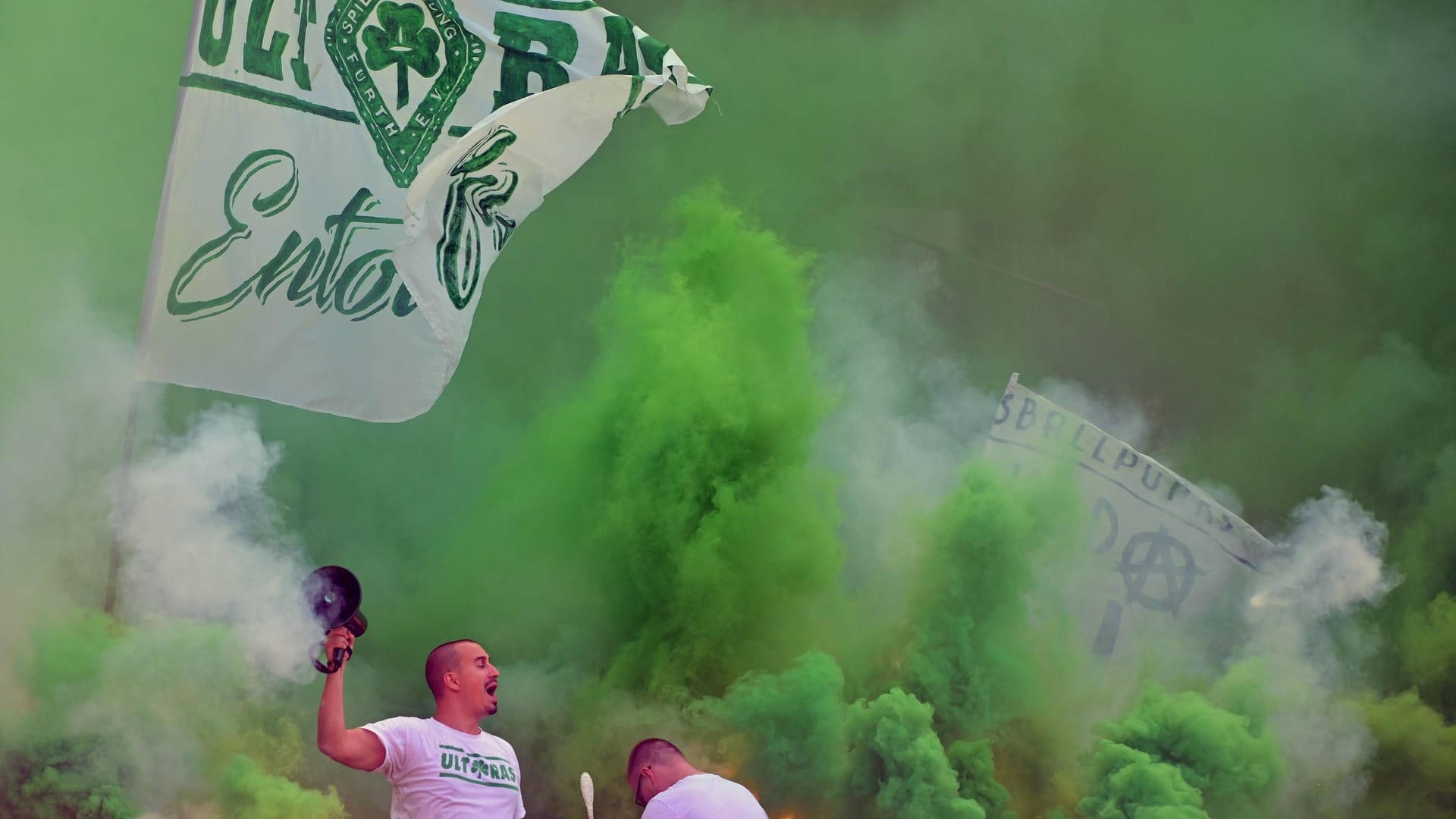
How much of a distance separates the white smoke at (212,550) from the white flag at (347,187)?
1.82 meters

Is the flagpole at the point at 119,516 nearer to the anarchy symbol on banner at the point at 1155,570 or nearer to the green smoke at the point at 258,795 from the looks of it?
the green smoke at the point at 258,795

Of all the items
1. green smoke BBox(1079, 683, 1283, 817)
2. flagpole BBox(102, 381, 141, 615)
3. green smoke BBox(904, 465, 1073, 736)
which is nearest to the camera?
flagpole BBox(102, 381, 141, 615)

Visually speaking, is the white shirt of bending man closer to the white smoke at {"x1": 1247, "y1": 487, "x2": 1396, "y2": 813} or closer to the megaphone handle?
the megaphone handle

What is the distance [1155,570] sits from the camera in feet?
25.4

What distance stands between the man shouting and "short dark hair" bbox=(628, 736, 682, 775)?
11.6 inches

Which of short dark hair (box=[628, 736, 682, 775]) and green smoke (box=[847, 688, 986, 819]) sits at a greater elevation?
green smoke (box=[847, 688, 986, 819])

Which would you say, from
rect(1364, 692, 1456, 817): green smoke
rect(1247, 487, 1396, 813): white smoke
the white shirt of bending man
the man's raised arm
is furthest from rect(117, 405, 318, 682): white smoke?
rect(1364, 692, 1456, 817): green smoke

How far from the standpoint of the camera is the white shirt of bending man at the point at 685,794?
A: 3.01m

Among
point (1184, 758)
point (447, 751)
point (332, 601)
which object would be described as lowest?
point (447, 751)

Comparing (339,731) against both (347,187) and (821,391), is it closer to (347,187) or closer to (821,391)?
(347,187)

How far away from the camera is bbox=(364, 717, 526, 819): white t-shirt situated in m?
3.14

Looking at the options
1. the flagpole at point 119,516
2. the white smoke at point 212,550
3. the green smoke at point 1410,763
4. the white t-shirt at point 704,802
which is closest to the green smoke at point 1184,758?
the green smoke at point 1410,763

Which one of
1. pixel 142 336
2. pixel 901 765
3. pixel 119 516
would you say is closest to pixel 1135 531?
pixel 901 765

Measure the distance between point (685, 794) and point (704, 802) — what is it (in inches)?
2.3
